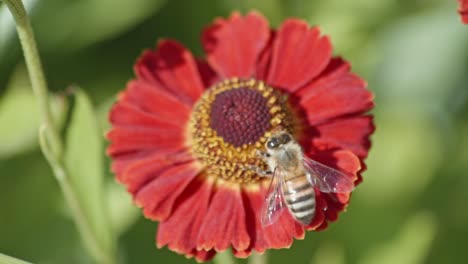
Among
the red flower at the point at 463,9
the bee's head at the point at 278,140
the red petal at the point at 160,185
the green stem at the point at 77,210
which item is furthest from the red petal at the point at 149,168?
the red flower at the point at 463,9

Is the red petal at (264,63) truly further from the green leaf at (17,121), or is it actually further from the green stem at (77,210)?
the green leaf at (17,121)

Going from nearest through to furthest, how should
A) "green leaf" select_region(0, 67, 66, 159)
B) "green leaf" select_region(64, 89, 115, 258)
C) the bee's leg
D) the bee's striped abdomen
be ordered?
1. the bee's striped abdomen
2. the bee's leg
3. "green leaf" select_region(64, 89, 115, 258)
4. "green leaf" select_region(0, 67, 66, 159)

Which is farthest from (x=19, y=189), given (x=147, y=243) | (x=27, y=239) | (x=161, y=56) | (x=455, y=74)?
(x=455, y=74)

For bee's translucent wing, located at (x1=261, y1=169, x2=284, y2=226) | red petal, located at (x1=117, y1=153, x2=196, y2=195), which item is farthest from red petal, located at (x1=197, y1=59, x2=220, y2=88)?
bee's translucent wing, located at (x1=261, y1=169, x2=284, y2=226)

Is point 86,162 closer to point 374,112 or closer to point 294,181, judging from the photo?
point 294,181

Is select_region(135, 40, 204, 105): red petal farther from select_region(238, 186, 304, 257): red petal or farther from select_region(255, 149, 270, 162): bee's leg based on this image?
select_region(238, 186, 304, 257): red petal

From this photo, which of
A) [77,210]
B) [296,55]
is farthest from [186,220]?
[296,55]

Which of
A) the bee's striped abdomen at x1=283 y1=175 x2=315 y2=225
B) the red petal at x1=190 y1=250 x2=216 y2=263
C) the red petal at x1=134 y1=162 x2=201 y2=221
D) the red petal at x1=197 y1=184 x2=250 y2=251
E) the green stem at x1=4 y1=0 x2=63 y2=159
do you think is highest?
the green stem at x1=4 y1=0 x2=63 y2=159
